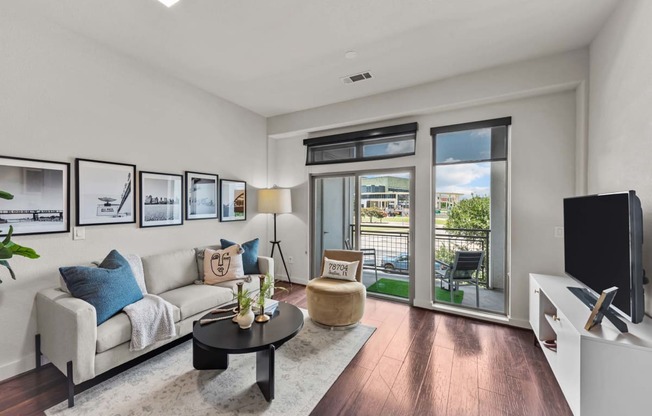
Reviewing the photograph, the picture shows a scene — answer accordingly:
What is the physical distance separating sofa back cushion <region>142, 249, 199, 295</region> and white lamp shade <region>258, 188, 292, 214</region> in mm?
1373

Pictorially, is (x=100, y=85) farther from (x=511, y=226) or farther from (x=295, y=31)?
(x=511, y=226)

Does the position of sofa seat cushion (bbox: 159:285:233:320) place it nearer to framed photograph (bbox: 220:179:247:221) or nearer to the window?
framed photograph (bbox: 220:179:247:221)

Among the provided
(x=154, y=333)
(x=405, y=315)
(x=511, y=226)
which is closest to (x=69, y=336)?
(x=154, y=333)

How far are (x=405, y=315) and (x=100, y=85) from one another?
14.0 feet

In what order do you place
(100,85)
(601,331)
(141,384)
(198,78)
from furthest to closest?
1. (198,78)
2. (100,85)
3. (141,384)
4. (601,331)

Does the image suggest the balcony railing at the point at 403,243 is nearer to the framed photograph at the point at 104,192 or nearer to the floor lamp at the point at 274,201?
the floor lamp at the point at 274,201

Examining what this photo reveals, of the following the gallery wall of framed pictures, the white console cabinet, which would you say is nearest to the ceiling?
the gallery wall of framed pictures

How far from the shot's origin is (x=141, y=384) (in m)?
2.08

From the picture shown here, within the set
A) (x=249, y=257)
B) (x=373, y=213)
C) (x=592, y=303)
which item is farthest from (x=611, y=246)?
(x=249, y=257)

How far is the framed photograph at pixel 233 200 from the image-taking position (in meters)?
4.02

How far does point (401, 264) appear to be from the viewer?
408cm

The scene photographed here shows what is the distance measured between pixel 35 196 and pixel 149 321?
1.44 metres

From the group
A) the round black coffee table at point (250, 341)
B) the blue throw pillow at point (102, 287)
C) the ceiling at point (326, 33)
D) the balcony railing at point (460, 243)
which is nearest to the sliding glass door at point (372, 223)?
the balcony railing at point (460, 243)

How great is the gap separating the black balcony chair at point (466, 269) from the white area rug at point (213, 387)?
1.77 metres
